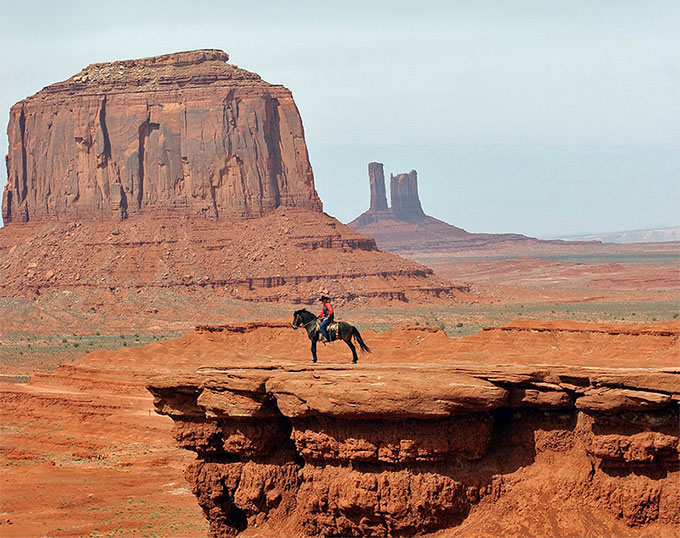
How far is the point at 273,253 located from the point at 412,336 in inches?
2645

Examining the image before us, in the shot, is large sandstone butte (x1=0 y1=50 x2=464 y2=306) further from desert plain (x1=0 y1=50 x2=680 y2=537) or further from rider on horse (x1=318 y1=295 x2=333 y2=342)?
rider on horse (x1=318 y1=295 x2=333 y2=342)

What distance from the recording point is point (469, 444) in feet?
63.7

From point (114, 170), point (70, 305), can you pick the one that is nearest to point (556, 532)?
point (70, 305)

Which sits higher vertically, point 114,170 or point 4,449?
point 114,170

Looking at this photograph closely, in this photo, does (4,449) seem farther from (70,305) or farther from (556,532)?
(70,305)

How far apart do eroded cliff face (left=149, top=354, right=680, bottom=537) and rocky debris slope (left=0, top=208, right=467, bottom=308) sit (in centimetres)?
8946

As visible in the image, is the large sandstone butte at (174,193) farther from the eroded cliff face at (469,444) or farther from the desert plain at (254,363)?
the eroded cliff face at (469,444)

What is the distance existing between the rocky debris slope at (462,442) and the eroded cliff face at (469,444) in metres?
0.02

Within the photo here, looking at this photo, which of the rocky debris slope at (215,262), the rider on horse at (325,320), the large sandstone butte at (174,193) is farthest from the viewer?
the large sandstone butte at (174,193)

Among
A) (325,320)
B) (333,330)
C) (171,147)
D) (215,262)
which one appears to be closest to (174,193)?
(171,147)

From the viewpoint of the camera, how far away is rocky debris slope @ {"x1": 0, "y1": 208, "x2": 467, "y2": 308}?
11262 centimetres

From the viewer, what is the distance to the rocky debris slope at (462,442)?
18453 mm

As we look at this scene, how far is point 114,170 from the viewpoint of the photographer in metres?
122

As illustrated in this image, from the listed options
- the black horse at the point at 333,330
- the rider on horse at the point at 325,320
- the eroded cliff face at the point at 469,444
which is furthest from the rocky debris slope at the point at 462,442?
the rider on horse at the point at 325,320
